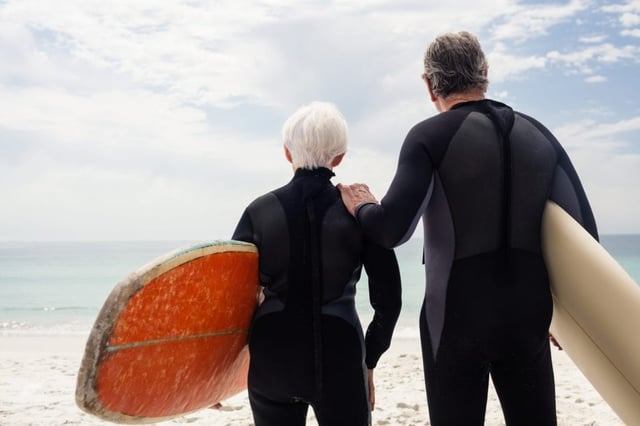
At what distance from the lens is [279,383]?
1.87m

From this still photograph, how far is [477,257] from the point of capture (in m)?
1.83

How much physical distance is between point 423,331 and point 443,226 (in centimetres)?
33

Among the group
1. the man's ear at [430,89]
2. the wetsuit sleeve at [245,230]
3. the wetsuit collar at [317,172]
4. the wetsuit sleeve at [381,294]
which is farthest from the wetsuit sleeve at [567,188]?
the wetsuit sleeve at [245,230]

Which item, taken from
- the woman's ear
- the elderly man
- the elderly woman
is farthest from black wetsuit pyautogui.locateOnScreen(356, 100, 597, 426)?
the woman's ear

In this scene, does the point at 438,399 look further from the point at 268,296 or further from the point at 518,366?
the point at 268,296

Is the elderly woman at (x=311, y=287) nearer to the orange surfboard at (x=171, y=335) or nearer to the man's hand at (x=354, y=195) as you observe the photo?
the man's hand at (x=354, y=195)

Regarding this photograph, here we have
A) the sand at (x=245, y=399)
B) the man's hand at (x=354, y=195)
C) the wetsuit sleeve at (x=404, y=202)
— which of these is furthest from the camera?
the sand at (x=245, y=399)

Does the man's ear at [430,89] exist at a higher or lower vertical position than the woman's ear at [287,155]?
higher

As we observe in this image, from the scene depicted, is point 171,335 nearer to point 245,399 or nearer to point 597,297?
point 597,297

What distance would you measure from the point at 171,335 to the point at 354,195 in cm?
77

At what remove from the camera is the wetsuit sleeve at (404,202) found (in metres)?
1.79

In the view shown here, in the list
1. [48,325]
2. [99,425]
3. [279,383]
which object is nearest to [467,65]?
[279,383]

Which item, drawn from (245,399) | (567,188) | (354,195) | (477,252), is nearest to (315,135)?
(354,195)

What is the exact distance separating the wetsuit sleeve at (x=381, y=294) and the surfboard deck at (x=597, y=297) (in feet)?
1.53
